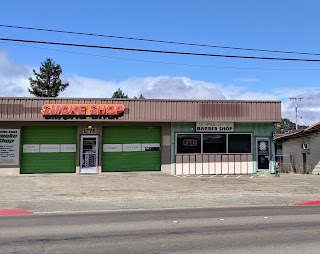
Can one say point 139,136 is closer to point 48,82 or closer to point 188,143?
point 188,143

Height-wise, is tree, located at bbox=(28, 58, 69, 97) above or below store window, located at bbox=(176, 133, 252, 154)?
above

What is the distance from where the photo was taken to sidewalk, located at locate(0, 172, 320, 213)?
45.6 feet

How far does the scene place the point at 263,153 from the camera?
2411cm

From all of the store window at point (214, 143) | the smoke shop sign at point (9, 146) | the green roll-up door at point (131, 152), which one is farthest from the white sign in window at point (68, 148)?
the store window at point (214, 143)

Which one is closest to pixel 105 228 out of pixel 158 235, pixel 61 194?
pixel 158 235

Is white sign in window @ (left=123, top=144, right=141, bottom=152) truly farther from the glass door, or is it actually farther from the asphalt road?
the asphalt road

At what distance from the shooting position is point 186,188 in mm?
17812

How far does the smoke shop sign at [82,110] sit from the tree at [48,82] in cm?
4767

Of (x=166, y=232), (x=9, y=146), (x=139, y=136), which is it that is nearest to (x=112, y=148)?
(x=139, y=136)

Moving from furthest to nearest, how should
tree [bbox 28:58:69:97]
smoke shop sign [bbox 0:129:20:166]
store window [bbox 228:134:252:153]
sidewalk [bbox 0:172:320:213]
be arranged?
1. tree [bbox 28:58:69:97]
2. store window [bbox 228:134:252:153]
3. smoke shop sign [bbox 0:129:20:166]
4. sidewalk [bbox 0:172:320:213]

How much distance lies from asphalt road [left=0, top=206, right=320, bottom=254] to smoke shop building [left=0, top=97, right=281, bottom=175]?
1113cm

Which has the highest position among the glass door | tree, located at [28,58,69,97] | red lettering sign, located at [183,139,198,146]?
tree, located at [28,58,69,97]

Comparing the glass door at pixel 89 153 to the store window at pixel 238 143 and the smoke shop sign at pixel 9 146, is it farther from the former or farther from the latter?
the store window at pixel 238 143

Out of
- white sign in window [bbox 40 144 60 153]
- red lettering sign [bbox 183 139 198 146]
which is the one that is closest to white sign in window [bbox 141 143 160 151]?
red lettering sign [bbox 183 139 198 146]
